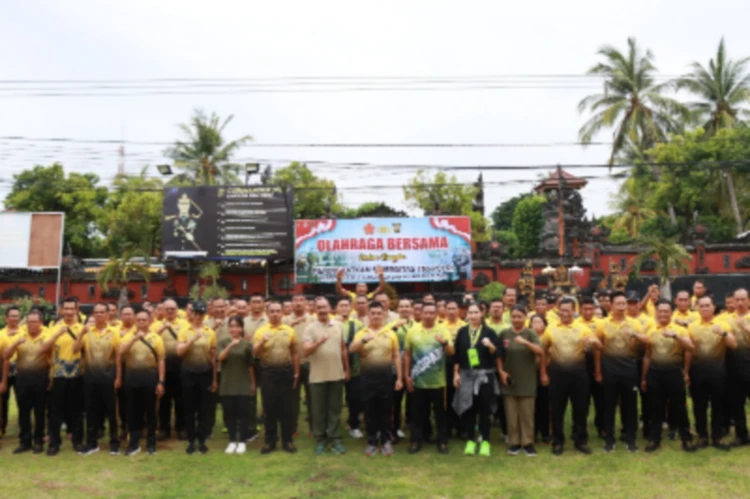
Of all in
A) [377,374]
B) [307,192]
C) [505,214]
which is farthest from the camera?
[505,214]

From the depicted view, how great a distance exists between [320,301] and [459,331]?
161 cm

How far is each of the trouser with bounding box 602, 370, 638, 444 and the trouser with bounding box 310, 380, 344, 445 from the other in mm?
2965

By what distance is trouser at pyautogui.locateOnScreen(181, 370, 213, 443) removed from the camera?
7473 mm

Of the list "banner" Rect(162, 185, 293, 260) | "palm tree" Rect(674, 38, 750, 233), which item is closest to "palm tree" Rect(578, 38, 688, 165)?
"palm tree" Rect(674, 38, 750, 233)

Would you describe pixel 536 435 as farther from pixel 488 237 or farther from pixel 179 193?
pixel 488 237

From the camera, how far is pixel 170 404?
8.21m

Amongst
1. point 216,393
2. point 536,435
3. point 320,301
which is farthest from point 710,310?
point 216,393

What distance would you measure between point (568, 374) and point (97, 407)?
5.36 metres

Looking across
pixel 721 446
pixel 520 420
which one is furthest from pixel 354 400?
pixel 721 446

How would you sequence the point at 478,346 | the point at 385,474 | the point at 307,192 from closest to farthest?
the point at 385,474 < the point at 478,346 < the point at 307,192

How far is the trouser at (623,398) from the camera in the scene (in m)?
7.18

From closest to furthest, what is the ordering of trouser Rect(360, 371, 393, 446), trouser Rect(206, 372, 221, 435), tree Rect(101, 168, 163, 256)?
1. trouser Rect(360, 371, 393, 446)
2. trouser Rect(206, 372, 221, 435)
3. tree Rect(101, 168, 163, 256)

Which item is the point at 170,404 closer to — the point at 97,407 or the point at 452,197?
the point at 97,407

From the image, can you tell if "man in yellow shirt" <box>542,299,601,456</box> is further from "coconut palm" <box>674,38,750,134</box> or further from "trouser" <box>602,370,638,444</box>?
"coconut palm" <box>674,38,750,134</box>
